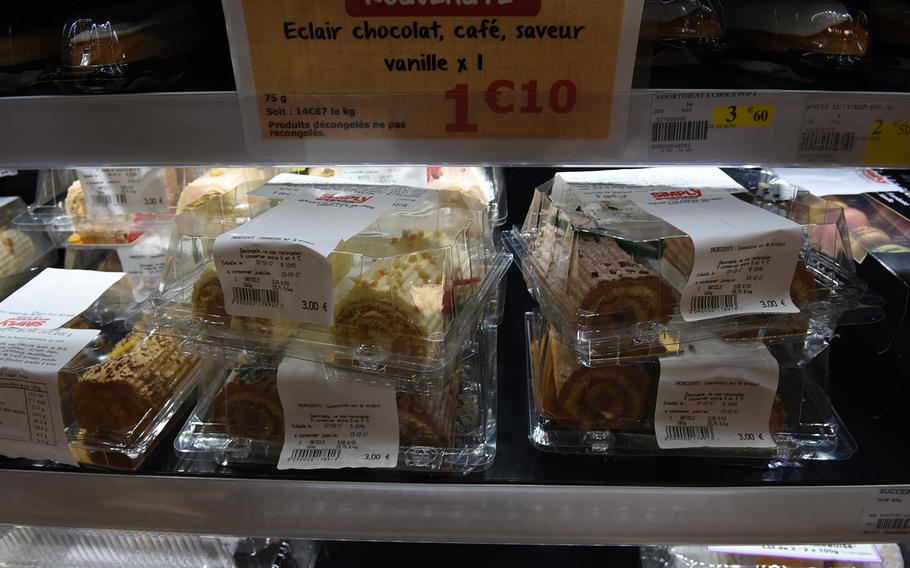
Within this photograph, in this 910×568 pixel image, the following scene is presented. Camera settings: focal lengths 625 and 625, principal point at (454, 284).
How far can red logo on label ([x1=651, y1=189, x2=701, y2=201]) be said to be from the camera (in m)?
0.94

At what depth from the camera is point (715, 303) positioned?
83 cm

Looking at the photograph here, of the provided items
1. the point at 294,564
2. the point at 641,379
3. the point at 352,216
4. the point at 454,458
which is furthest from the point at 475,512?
the point at 294,564

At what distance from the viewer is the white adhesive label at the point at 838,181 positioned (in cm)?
119

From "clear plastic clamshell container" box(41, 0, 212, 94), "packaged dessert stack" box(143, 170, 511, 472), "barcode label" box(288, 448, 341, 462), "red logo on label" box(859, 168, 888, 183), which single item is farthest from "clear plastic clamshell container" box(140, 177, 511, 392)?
"red logo on label" box(859, 168, 888, 183)

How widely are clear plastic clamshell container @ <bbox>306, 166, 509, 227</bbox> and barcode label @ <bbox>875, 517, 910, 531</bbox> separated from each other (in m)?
0.87

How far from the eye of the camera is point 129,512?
0.92 metres

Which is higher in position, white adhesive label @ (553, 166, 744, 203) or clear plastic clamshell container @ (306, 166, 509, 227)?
white adhesive label @ (553, 166, 744, 203)

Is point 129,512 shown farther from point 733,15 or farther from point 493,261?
point 733,15

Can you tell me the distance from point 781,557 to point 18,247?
1672 mm

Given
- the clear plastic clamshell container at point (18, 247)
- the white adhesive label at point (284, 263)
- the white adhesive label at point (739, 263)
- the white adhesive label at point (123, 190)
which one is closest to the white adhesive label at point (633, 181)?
the white adhesive label at point (739, 263)

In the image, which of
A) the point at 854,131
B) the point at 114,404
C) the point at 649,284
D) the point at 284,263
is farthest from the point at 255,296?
the point at 854,131

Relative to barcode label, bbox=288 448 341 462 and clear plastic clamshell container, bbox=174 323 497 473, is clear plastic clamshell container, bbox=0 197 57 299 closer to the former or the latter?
clear plastic clamshell container, bbox=174 323 497 473

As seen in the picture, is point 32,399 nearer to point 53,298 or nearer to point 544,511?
point 53,298

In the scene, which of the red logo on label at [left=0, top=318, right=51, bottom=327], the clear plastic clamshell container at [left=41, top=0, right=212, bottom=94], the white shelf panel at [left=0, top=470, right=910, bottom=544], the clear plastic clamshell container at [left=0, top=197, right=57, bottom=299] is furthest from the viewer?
the clear plastic clamshell container at [left=0, top=197, right=57, bottom=299]
